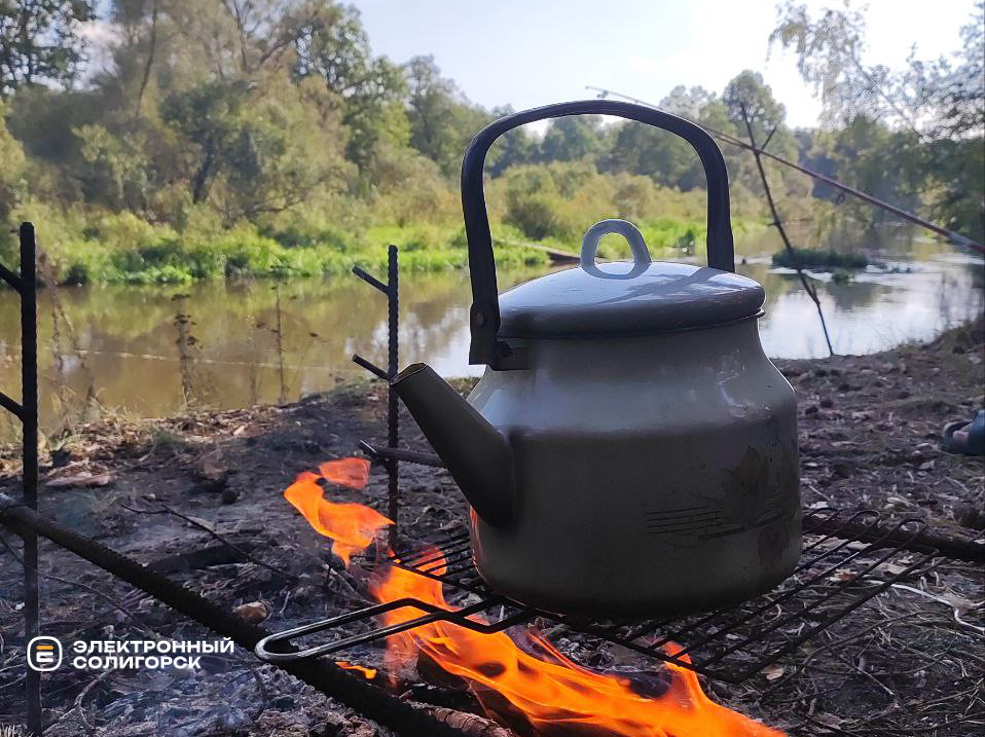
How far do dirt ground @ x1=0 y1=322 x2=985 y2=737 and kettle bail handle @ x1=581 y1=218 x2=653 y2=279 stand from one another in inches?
18.9

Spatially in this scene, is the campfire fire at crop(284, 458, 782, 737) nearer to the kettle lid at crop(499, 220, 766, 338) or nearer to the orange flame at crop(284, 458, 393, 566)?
the kettle lid at crop(499, 220, 766, 338)

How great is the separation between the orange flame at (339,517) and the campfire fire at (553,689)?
0.61 meters

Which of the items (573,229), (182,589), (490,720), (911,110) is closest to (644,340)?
(182,589)

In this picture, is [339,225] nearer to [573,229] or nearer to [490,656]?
[573,229]

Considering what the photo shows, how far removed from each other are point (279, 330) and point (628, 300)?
5.03m

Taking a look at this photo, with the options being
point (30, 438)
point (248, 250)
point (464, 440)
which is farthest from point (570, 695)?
point (248, 250)

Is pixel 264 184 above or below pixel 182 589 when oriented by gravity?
above

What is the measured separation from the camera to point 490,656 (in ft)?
4.88

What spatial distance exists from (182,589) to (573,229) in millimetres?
19776

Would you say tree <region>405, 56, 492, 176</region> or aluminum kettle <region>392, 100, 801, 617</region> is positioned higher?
tree <region>405, 56, 492, 176</region>

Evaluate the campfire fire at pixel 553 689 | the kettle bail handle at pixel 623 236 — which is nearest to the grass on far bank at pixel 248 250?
the campfire fire at pixel 553 689

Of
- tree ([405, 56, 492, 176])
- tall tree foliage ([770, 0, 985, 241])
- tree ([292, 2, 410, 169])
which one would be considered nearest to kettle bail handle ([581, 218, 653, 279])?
tall tree foliage ([770, 0, 985, 241])

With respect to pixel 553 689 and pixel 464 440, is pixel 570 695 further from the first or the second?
pixel 464 440

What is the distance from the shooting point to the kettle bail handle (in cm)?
103
